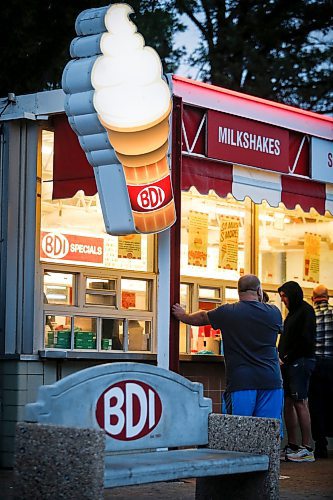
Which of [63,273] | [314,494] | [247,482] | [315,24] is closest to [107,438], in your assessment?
[247,482]

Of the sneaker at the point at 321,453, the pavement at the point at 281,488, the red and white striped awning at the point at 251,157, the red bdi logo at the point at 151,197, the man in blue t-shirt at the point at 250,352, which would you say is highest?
the red and white striped awning at the point at 251,157

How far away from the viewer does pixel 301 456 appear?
419 inches

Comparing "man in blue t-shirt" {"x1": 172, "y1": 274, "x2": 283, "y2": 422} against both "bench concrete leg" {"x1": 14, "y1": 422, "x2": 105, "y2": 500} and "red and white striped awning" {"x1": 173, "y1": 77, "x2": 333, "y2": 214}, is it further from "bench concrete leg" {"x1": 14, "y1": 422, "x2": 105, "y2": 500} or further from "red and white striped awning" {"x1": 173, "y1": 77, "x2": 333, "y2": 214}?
"bench concrete leg" {"x1": 14, "y1": 422, "x2": 105, "y2": 500}

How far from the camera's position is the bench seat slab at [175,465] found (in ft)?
19.0

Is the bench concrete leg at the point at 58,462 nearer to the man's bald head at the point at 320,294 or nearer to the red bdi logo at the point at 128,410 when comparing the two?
the red bdi logo at the point at 128,410

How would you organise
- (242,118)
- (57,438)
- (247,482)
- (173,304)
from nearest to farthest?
1. (57,438)
2. (247,482)
3. (173,304)
4. (242,118)

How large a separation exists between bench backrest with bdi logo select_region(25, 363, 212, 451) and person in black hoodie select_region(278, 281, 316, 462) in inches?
158

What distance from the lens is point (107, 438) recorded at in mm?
6059

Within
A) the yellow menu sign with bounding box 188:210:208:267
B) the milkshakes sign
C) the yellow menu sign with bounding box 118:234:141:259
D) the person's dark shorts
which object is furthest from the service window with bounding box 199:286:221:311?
the milkshakes sign

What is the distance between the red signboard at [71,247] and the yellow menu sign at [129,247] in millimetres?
245

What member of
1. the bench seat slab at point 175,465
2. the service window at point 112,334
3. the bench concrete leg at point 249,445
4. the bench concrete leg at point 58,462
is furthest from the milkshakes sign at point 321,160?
the bench concrete leg at point 58,462

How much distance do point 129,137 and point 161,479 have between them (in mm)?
3378

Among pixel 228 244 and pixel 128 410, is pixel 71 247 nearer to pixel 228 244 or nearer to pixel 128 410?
pixel 228 244

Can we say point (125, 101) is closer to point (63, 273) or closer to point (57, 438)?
point (63, 273)
